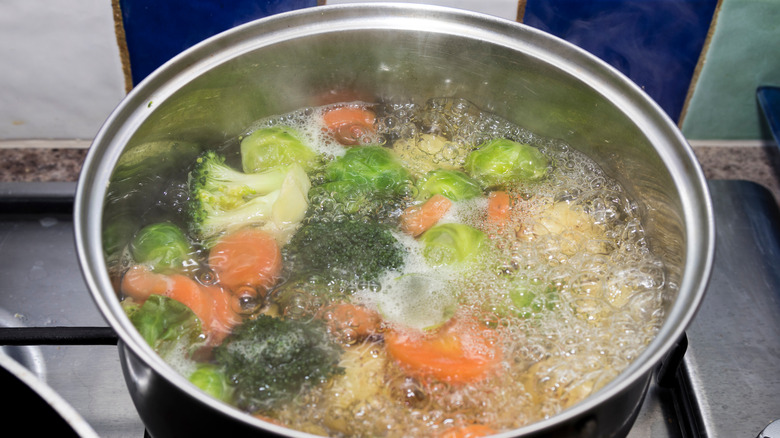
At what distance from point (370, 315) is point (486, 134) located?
0.54m

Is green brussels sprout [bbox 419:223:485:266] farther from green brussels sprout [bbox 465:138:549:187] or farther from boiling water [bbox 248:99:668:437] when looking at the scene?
green brussels sprout [bbox 465:138:549:187]

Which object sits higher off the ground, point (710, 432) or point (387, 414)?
point (387, 414)

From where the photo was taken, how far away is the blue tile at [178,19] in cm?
151

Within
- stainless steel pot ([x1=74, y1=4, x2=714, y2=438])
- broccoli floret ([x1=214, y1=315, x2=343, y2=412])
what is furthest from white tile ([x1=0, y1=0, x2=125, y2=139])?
broccoli floret ([x1=214, y1=315, x2=343, y2=412])

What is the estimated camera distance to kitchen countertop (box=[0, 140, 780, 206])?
180cm

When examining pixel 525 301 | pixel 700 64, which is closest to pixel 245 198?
pixel 525 301

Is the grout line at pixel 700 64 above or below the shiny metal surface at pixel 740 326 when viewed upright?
above

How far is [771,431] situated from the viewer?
1.10m

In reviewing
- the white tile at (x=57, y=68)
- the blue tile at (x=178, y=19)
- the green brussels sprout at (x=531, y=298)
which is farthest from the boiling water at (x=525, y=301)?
the white tile at (x=57, y=68)

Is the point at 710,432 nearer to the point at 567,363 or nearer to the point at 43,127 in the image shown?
the point at 567,363

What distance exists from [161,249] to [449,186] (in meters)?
0.58

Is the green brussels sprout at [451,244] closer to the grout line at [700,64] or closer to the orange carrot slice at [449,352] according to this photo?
the orange carrot slice at [449,352]

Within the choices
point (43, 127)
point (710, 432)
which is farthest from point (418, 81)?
point (43, 127)

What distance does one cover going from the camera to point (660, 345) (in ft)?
2.72
